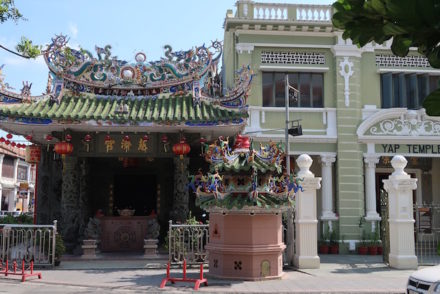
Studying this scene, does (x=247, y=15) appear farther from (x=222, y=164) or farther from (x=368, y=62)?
(x=222, y=164)

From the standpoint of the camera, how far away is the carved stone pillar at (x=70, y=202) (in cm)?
1576

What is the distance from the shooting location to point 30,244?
46.0 ft

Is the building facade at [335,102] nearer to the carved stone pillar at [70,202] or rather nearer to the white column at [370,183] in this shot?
the white column at [370,183]

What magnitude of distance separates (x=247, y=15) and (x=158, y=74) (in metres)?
4.95

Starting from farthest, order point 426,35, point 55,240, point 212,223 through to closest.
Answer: point 55,240 → point 212,223 → point 426,35

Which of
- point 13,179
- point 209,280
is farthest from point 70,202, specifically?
point 13,179

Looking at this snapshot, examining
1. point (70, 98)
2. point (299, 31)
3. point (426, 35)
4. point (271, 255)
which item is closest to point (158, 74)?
point (70, 98)

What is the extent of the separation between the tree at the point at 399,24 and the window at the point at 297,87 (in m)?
17.4

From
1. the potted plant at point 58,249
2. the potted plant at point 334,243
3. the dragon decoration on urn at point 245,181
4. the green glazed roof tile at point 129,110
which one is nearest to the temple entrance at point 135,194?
the green glazed roof tile at point 129,110

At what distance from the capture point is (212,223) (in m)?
12.9

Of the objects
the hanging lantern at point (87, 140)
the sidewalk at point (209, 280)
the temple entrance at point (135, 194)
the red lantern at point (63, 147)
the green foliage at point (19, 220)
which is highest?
the hanging lantern at point (87, 140)

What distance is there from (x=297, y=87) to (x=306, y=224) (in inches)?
279

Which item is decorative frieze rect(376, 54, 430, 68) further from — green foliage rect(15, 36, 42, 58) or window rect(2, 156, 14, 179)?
window rect(2, 156, 14, 179)

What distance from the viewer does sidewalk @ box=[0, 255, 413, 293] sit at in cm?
1089
